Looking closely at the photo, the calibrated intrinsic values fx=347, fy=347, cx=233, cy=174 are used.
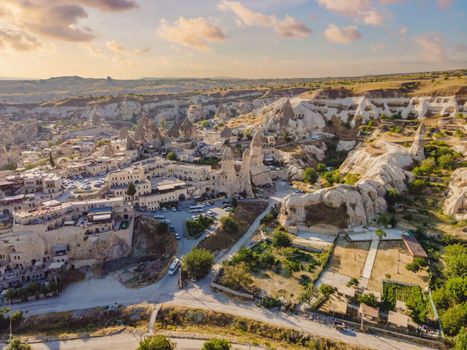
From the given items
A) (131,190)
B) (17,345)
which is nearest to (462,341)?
(17,345)

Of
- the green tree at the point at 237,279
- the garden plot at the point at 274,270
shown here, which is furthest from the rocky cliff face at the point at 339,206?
the green tree at the point at 237,279

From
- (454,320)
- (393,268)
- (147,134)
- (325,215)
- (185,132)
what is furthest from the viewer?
(185,132)

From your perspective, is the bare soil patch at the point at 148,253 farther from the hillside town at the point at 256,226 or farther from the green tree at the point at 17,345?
the green tree at the point at 17,345

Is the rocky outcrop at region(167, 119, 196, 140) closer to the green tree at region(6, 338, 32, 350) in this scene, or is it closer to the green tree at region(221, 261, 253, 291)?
the green tree at region(221, 261, 253, 291)

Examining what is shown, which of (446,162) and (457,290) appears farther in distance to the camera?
(446,162)

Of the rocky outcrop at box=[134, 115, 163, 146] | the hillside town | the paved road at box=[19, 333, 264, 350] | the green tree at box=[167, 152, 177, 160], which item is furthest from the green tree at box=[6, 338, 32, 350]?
the rocky outcrop at box=[134, 115, 163, 146]

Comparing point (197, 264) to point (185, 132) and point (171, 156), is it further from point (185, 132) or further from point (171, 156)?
point (185, 132)

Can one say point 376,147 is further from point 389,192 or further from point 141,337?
point 141,337

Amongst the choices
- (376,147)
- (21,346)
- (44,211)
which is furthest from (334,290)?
(376,147)
